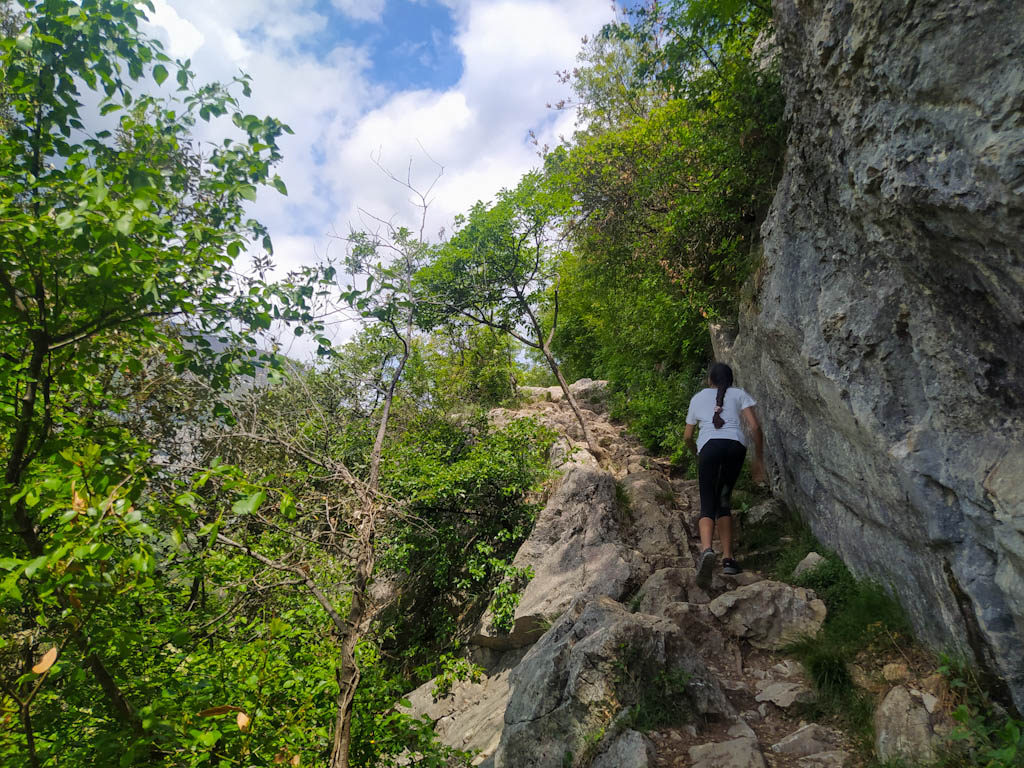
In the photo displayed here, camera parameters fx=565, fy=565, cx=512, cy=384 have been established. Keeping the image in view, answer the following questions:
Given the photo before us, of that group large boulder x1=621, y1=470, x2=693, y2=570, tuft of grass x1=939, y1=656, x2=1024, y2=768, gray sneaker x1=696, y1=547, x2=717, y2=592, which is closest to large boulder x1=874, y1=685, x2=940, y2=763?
tuft of grass x1=939, y1=656, x2=1024, y2=768

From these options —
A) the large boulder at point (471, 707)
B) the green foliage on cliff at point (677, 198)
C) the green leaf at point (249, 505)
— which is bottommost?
the large boulder at point (471, 707)

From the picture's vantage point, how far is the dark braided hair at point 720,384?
5.97 m

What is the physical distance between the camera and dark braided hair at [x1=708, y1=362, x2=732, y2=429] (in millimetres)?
5969

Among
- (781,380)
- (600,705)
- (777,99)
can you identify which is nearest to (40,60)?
(600,705)

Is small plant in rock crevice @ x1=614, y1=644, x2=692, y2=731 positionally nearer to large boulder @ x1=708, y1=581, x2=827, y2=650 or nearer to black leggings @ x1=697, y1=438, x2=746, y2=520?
large boulder @ x1=708, y1=581, x2=827, y2=650

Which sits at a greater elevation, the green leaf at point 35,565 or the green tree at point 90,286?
the green tree at point 90,286

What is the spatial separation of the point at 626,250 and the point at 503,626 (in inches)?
293

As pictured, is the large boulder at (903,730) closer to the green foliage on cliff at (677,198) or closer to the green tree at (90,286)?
the green tree at (90,286)

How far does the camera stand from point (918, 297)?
409 cm

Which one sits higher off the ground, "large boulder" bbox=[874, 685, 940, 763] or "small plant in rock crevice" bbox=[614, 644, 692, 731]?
"small plant in rock crevice" bbox=[614, 644, 692, 731]

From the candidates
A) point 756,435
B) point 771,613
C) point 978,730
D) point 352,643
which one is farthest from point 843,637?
point 352,643

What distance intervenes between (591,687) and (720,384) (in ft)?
11.1

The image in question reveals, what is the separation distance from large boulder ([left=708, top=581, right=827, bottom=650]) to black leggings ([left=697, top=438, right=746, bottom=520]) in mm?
882

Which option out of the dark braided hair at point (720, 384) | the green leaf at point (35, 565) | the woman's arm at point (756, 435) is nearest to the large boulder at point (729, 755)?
the dark braided hair at point (720, 384)
